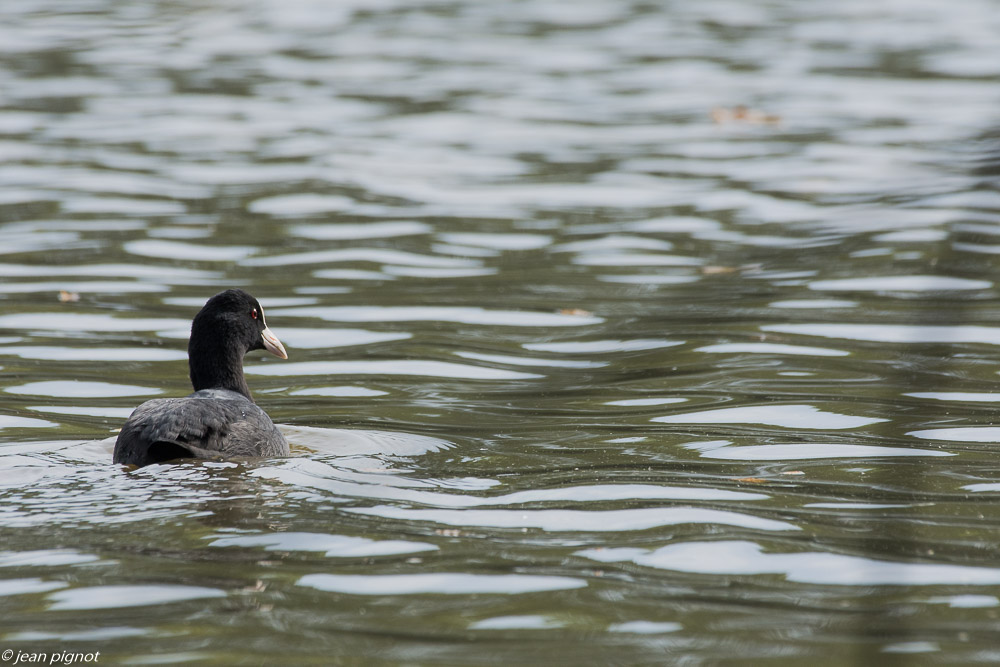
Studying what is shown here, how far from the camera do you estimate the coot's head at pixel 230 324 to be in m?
7.86

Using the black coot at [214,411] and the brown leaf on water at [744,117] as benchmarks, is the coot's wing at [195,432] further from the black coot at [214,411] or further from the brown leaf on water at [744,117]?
the brown leaf on water at [744,117]

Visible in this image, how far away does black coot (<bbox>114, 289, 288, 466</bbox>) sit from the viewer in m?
6.49

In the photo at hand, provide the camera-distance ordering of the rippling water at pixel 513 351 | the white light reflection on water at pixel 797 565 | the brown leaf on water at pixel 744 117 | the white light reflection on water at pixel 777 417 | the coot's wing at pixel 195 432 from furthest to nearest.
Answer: the brown leaf on water at pixel 744 117
the white light reflection on water at pixel 777 417
the coot's wing at pixel 195 432
the white light reflection on water at pixel 797 565
the rippling water at pixel 513 351

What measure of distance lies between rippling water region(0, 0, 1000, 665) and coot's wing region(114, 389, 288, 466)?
152 millimetres

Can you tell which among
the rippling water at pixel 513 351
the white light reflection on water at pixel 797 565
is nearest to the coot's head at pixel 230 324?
the rippling water at pixel 513 351

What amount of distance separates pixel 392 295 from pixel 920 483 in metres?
5.73

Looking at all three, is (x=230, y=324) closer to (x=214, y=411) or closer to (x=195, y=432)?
(x=214, y=411)

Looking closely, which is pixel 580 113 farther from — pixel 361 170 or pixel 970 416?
pixel 970 416

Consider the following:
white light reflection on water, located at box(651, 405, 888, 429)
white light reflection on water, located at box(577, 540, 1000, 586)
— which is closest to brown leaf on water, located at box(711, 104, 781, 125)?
white light reflection on water, located at box(651, 405, 888, 429)

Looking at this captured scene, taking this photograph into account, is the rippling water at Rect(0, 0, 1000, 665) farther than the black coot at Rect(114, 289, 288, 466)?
No

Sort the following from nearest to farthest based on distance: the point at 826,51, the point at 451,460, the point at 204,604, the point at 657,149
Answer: the point at 204,604
the point at 451,460
the point at 657,149
the point at 826,51

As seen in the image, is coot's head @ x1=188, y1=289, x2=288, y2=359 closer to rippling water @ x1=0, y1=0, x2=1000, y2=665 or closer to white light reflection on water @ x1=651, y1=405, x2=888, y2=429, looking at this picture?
rippling water @ x1=0, y1=0, x2=1000, y2=665

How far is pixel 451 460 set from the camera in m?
7.06

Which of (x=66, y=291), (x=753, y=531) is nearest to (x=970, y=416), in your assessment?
(x=753, y=531)
